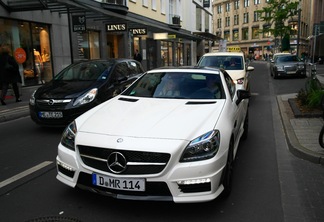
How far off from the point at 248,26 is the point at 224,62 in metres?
80.7

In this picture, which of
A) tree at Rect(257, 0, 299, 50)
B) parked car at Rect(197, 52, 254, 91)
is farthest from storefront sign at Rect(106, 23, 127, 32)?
tree at Rect(257, 0, 299, 50)

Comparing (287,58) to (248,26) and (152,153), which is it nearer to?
(152,153)

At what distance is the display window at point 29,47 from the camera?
13703mm

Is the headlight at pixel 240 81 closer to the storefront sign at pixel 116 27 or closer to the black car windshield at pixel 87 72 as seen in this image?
the black car windshield at pixel 87 72

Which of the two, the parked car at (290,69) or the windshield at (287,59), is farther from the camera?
the windshield at (287,59)

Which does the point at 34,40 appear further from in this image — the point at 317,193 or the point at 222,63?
the point at 317,193

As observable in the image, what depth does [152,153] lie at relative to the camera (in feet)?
10.4

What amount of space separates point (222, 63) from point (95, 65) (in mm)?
5097

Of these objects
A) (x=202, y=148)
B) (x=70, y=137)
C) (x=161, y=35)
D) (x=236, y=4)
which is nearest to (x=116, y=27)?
(x=161, y=35)

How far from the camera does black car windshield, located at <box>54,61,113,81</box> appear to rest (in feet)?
26.5

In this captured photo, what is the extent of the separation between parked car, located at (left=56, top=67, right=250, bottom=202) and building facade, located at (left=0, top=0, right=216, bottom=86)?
10.8 meters

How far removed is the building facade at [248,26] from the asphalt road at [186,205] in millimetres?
77406

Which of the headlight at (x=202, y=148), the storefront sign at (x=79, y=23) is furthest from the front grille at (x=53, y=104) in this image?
the storefront sign at (x=79, y=23)

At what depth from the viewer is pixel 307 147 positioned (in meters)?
5.59
